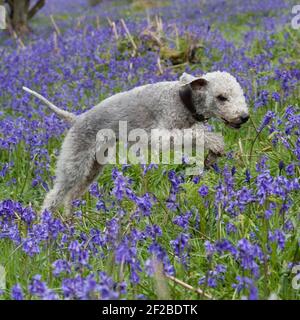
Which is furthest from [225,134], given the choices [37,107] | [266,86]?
[37,107]

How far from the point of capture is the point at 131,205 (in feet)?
16.3

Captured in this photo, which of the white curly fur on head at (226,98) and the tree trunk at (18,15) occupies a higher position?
the tree trunk at (18,15)

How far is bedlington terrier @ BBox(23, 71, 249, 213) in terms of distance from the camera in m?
5.15

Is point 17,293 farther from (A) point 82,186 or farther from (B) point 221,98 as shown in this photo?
(A) point 82,186

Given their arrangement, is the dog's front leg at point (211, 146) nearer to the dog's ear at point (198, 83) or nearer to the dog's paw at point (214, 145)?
the dog's paw at point (214, 145)

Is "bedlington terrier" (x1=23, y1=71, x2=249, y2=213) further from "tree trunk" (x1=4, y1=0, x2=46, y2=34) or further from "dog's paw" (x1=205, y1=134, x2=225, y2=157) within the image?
"tree trunk" (x1=4, y1=0, x2=46, y2=34)

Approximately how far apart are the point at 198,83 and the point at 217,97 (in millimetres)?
219

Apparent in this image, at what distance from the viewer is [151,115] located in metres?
5.56

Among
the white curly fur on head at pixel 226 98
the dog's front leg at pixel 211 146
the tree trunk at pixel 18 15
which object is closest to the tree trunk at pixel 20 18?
the tree trunk at pixel 18 15

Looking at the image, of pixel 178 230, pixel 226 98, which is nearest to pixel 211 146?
pixel 226 98

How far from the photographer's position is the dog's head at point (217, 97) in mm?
5066

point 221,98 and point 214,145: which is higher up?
point 221,98

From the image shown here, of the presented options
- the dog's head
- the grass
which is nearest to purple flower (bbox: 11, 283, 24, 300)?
A: the grass
